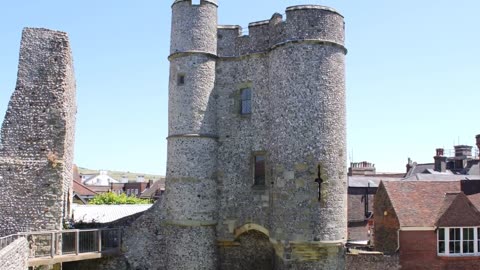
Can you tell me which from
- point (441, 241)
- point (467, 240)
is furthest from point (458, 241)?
point (441, 241)

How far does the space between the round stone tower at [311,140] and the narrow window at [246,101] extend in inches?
76.5

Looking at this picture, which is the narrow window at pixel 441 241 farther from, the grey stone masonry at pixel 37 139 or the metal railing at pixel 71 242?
the grey stone masonry at pixel 37 139

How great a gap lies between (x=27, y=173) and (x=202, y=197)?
22.4ft

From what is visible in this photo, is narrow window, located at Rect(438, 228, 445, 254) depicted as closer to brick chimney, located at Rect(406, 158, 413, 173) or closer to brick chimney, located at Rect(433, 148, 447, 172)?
brick chimney, located at Rect(433, 148, 447, 172)

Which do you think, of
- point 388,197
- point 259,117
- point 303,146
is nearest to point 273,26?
point 259,117

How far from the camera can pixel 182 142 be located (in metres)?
20.8

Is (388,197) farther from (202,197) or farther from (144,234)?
(144,234)

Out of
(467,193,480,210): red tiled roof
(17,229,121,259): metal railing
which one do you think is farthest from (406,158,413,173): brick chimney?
(17,229,121,259): metal railing

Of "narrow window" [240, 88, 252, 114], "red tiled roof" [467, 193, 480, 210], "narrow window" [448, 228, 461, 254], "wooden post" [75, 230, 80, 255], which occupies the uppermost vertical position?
"narrow window" [240, 88, 252, 114]

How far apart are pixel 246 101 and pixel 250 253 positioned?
21.5ft

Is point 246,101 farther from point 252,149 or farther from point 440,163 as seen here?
point 440,163

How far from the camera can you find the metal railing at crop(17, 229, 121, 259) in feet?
57.9

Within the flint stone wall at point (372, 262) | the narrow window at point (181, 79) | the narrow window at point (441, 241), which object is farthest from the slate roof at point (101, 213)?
the narrow window at point (441, 241)

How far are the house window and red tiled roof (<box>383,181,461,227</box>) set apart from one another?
2.75ft
